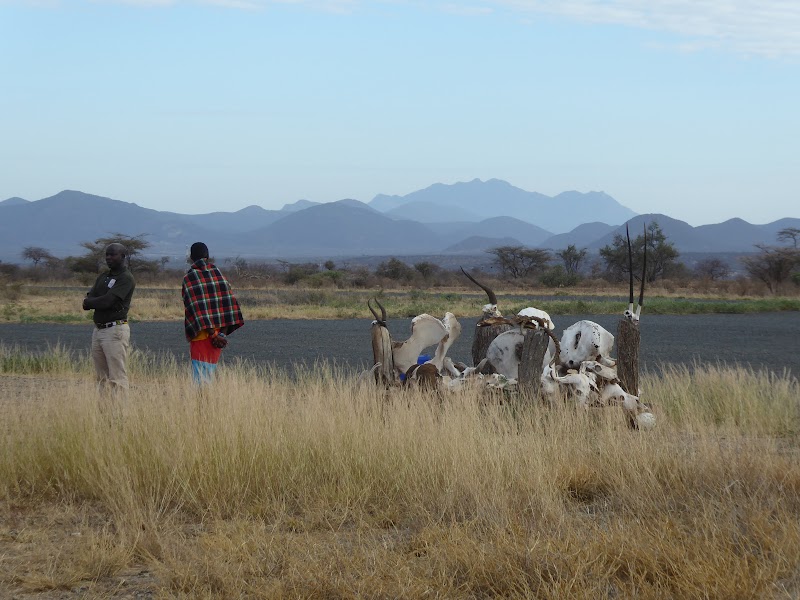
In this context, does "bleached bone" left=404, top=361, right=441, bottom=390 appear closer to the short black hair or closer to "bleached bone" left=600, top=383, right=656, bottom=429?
"bleached bone" left=600, top=383, right=656, bottom=429

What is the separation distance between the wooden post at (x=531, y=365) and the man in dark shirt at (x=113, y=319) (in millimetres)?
3689

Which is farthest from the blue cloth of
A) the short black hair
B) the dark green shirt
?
the short black hair

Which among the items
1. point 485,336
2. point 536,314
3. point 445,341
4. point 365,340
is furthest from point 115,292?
point 365,340

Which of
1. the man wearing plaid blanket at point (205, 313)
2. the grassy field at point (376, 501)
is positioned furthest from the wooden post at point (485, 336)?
the man wearing plaid blanket at point (205, 313)

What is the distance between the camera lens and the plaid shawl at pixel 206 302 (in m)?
9.30

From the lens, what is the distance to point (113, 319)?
9422mm

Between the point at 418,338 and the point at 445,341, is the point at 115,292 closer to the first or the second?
the point at 418,338

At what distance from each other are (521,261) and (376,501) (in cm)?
9162

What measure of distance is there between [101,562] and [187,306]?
14.5 feet

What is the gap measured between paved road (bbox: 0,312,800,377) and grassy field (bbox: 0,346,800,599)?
30.8 feet

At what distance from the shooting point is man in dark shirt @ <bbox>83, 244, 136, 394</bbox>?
9.35 metres

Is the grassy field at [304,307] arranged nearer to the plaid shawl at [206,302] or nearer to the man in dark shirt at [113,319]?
the plaid shawl at [206,302]

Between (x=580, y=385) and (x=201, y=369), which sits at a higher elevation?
(x=201, y=369)

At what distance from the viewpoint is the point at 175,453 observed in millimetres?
6812
